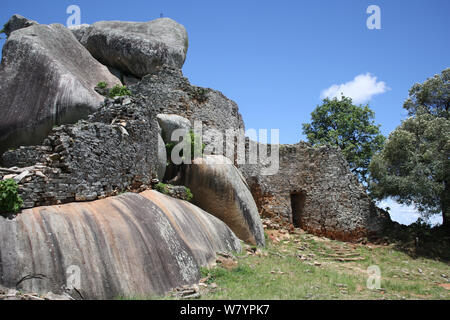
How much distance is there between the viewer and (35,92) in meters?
13.3

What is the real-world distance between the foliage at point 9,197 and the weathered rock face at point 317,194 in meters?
13.0

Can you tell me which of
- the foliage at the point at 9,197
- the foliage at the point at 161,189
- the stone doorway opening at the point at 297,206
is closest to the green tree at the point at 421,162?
the stone doorway opening at the point at 297,206

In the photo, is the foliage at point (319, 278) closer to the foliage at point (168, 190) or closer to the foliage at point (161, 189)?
the foliage at point (168, 190)

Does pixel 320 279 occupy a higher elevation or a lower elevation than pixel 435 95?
lower

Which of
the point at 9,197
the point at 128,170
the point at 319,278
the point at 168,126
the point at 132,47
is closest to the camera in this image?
the point at 9,197

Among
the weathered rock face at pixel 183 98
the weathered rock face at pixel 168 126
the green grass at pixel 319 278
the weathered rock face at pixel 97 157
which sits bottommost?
the green grass at pixel 319 278

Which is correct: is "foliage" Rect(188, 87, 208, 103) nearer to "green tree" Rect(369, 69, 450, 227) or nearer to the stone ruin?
the stone ruin

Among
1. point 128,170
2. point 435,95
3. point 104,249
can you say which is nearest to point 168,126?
point 128,170

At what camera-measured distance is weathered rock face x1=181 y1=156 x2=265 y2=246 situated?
13.2 metres

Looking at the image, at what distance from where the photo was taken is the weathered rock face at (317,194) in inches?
731

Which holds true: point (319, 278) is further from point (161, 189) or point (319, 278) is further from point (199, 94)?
point (199, 94)

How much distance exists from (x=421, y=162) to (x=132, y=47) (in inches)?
687
